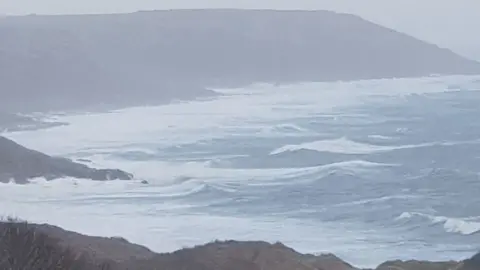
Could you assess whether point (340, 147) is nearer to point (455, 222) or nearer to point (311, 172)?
point (311, 172)

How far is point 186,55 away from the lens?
339 inches

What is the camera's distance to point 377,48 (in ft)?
27.0

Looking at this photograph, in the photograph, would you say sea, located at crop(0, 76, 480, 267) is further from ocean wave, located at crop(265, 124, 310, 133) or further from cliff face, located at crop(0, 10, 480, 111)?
cliff face, located at crop(0, 10, 480, 111)

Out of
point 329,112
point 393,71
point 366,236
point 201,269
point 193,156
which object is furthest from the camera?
point 393,71

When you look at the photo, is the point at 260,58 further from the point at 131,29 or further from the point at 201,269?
the point at 201,269

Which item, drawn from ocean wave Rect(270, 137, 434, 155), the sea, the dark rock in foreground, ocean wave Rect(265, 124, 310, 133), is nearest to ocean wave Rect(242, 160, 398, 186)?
the sea

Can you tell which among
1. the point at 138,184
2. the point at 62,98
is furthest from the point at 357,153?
the point at 62,98

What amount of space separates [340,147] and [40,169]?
2.23 m

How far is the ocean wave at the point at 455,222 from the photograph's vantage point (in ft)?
19.2

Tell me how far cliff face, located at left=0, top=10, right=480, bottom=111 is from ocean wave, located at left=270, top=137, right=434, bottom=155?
3.10ft

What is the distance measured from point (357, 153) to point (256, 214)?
1.19 m

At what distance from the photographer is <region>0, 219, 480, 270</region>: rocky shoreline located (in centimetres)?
357

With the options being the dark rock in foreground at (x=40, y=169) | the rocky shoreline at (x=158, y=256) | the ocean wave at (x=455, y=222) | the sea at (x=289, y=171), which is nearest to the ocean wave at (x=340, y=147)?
the sea at (x=289, y=171)

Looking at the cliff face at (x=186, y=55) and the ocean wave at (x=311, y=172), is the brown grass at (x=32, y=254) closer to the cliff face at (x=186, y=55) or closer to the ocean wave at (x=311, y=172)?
the ocean wave at (x=311, y=172)
